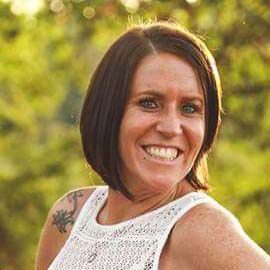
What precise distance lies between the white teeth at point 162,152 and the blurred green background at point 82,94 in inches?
75.8

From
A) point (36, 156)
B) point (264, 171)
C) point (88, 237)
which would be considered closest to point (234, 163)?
point (264, 171)

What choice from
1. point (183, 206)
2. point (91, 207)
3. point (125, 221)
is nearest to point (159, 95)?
point (183, 206)

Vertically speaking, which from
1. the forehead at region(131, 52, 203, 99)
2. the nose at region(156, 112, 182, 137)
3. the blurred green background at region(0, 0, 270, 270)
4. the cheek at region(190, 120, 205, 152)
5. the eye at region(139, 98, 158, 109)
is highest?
the forehead at region(131, 52, 203, 99)

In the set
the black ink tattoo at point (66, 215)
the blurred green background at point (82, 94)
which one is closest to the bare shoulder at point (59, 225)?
the black ink tattoo at point (66, 215)

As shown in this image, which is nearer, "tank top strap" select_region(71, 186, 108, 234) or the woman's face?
the woman's face

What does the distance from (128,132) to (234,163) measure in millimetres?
6218

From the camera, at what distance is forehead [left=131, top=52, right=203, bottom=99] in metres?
2.52

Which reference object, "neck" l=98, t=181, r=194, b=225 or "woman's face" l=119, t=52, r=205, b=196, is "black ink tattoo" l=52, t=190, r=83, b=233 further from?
"woman's face" l=119, t=52, r=205, b=196

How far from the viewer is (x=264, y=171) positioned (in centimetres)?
770

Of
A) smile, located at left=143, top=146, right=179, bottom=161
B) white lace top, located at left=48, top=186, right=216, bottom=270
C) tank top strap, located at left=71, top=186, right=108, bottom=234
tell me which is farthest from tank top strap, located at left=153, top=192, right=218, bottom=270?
tank top strap, located at left=71, top=186, right=108, bottom=234

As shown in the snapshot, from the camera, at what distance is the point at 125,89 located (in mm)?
2590

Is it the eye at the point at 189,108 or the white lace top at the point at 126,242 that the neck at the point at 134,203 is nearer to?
the white lace top at the point at 126,242

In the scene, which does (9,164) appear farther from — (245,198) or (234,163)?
(245,198)

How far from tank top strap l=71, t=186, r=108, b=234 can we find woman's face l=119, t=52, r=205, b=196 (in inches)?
16.8
